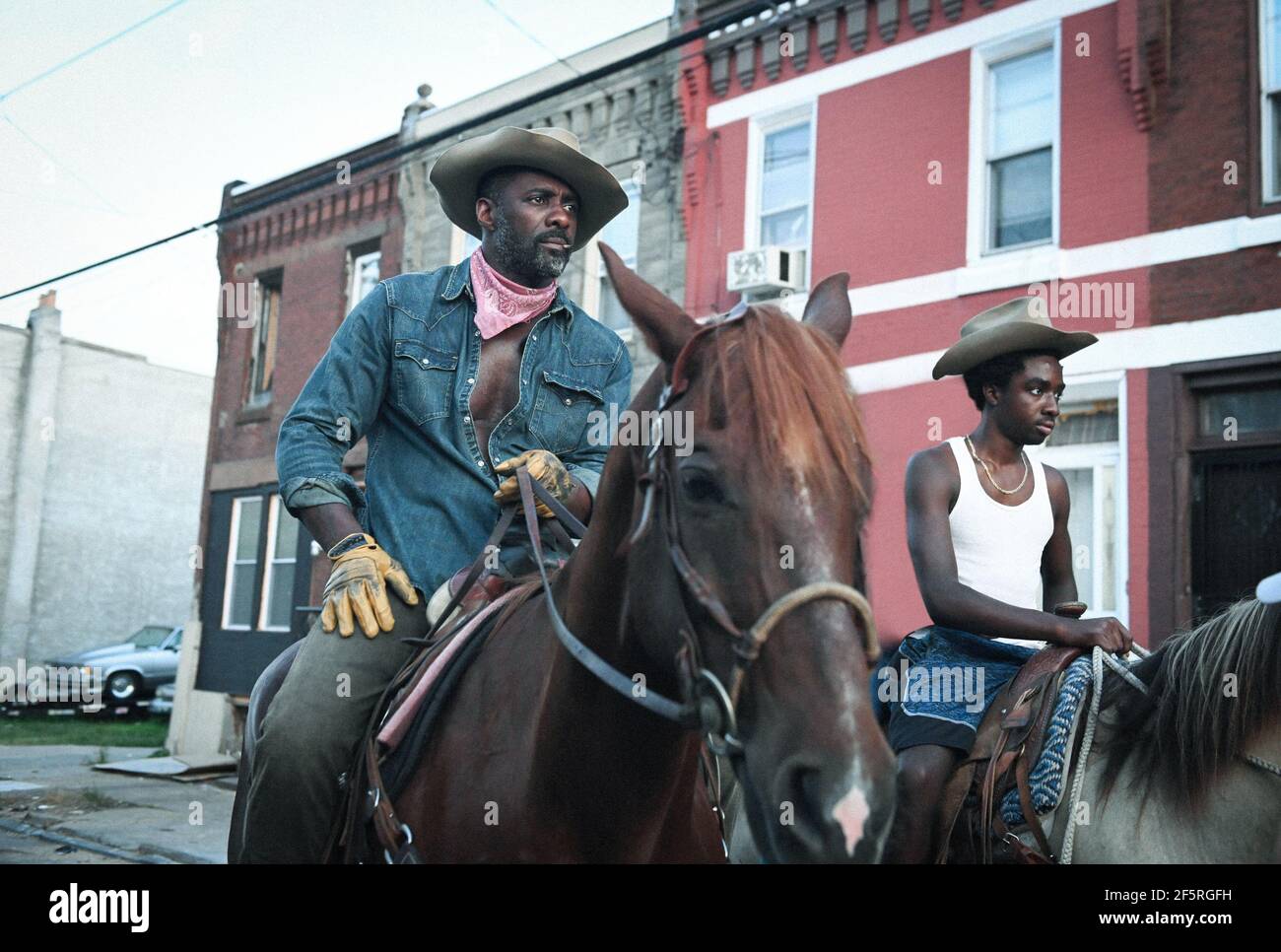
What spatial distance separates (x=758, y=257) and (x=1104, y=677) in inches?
336

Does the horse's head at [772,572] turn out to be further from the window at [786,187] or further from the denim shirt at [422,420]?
the window at [786,187]

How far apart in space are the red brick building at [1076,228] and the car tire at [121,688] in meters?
16.2

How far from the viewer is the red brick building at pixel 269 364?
55.0 ft

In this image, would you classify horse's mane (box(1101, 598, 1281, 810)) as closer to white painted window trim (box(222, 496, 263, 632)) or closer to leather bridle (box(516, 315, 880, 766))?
leather bridle (box(516, 315, 880, 766))

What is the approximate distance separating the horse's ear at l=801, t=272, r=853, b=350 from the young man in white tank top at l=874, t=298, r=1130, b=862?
60.1 inches

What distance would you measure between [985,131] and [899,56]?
1.27 m

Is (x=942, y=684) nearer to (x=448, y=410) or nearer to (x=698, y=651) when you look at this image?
(x=448, y=410)

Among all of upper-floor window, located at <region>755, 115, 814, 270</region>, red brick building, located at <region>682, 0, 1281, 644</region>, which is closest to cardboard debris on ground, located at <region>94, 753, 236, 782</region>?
red brick building, located at <region>682, 0, 1281, 644</region>

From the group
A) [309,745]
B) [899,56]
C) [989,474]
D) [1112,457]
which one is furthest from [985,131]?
[309,745]

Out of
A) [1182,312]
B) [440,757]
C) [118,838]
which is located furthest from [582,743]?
[118,838]

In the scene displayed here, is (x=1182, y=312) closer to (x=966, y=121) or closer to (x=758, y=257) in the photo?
(x=966, y=121)

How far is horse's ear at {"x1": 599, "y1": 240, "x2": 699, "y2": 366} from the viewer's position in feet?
6.70

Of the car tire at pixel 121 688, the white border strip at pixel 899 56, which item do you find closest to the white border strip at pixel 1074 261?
the white border strip at pixel 899 56

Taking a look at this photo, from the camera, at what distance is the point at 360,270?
56.0ft
